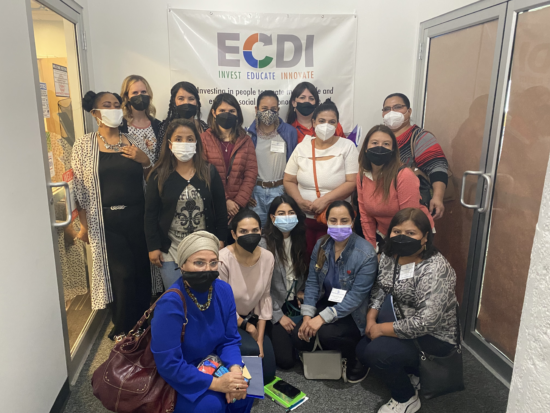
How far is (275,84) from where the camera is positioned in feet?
11.3

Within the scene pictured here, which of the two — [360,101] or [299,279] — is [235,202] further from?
[360,101]

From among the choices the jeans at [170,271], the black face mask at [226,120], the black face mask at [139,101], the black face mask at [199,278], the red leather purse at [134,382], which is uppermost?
the black face mask at [139,101]

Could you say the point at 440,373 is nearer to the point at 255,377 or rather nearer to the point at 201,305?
the point at 255,377

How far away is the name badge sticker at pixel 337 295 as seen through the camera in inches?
95.0

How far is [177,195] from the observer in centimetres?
241

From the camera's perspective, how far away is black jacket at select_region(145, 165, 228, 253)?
7.94ft

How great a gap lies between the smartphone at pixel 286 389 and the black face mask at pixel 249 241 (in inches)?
31.5

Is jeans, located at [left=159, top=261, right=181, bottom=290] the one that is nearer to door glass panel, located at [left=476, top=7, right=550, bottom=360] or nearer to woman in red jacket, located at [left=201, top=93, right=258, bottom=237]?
woman in red jacket, located at [left=201, top=93, right=258, bottom=237]

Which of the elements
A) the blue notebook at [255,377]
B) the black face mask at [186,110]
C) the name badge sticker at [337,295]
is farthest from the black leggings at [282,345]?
the black face mask at [186,110]

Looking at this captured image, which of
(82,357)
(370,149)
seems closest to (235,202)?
(370,149)

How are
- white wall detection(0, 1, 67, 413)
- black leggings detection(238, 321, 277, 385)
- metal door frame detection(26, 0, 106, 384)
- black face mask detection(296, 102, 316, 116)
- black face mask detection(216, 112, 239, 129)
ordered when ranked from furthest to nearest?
black face mask detection(296, 102, 316, 116), black face mask detection(216, 112, 239, 129), black leggings detection(238, 321, 277, 385), metal door frame detection(26, 0, 106, 384), white wall detection(0, 1, 67, 413)

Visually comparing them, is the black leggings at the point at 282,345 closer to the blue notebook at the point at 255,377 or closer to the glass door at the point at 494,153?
the blue notebook at the point at 255,377

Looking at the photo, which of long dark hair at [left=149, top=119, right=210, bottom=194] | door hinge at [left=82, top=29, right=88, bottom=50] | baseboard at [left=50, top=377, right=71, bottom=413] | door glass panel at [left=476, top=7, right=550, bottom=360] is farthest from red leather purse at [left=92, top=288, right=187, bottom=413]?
door hinge at [left=82, top=29, right=88, bottom=50]

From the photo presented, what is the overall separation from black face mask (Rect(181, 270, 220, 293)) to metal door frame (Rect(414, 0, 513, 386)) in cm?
184
